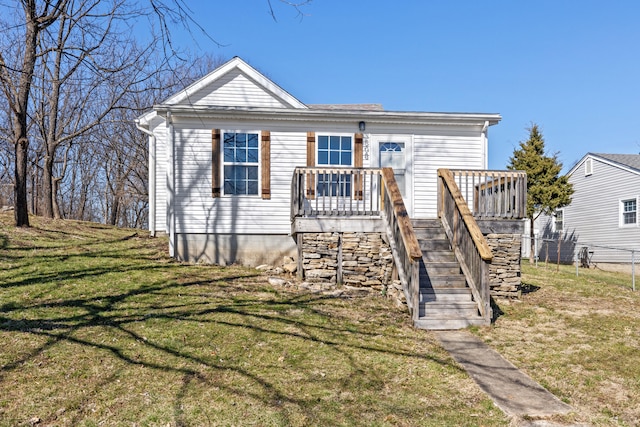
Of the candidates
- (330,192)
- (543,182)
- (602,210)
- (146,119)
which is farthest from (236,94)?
(602,210)

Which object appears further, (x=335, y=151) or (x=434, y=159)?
(x=434, y=159)

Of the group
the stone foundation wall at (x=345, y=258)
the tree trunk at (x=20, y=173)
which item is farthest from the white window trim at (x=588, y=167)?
the tree trunk at (x=20, y=173)

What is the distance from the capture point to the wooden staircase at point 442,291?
23.2 feet

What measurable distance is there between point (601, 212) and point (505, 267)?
564 inches

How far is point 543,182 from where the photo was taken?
21.1 metres

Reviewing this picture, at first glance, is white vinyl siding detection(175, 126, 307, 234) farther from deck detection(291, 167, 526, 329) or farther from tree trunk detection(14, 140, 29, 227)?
tree trunk detection(14, 140, 29, 227)

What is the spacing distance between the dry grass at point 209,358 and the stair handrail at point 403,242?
0.49 m

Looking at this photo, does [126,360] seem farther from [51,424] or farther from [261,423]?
[261,423]

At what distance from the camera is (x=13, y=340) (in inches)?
214

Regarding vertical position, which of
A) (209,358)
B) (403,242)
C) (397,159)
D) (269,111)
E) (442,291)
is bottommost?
(209,358)

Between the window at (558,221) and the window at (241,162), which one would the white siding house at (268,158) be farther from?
the window at (558,221)

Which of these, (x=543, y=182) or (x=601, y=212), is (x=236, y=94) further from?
(x=601, y=212)

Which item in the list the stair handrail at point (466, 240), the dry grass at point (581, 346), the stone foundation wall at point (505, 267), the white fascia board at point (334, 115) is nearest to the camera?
the dry grass at point (581, 346)

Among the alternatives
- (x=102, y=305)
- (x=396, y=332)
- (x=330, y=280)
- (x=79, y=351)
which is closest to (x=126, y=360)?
(x=79, y=351)
